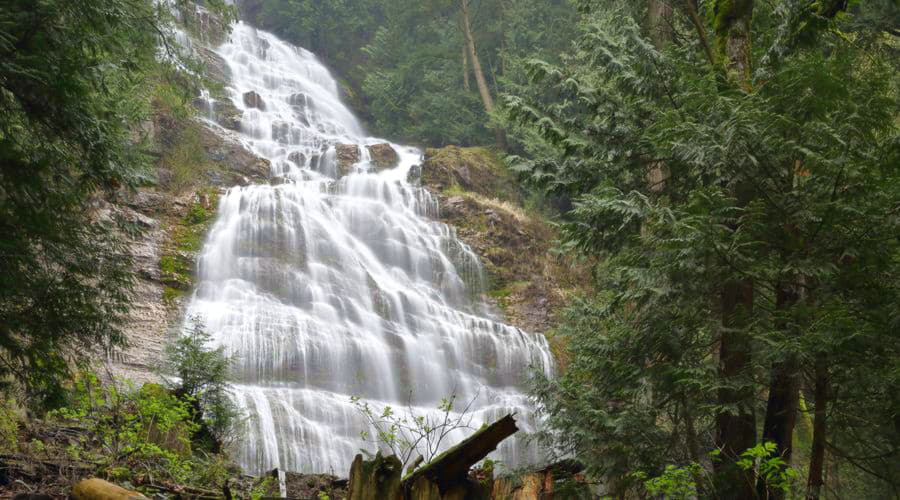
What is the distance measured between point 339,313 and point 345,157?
1001cm

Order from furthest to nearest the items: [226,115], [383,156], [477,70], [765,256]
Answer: [477,70] → [383,156] → [226,115] → [765,256]

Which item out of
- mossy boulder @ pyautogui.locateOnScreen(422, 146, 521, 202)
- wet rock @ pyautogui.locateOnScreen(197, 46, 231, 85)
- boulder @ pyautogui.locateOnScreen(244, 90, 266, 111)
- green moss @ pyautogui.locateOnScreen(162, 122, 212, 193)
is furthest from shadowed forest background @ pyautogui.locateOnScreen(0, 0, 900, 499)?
wet rock @ pyautogui.locateOnScreen(197, 46, 231, 85)

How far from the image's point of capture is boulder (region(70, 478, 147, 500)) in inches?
168

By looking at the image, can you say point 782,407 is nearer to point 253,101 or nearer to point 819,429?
point 819,429

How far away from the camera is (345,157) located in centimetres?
2595

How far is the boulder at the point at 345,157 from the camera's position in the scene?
25.3m

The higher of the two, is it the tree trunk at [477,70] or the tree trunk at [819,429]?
the tree trunk at [477,70]

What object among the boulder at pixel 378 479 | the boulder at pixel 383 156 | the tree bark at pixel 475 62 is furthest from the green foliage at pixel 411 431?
the tree bark at pixel 475 62

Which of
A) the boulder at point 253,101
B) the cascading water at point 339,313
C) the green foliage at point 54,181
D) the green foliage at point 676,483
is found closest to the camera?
the green foliage at point 676,483

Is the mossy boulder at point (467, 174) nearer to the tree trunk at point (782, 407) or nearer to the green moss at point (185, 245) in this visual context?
the green moss at point (185, 245)

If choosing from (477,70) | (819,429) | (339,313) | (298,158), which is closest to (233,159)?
(298,158)

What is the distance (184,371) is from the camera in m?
9.86

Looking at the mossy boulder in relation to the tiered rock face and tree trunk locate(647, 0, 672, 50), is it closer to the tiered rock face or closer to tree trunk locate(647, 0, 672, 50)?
the tiered rock face

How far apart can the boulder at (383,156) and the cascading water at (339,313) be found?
36 centimetres
